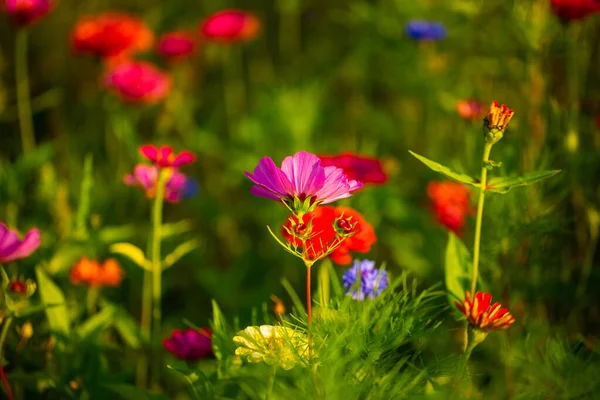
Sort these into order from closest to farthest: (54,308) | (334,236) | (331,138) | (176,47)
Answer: (334,236), (54,308), (176,47), (331,138)

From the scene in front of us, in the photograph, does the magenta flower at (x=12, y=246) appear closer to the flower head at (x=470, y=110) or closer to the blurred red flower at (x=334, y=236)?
the blurred red flower at (x=334, y=236)

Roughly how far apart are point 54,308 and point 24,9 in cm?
69

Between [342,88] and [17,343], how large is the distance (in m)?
1.53

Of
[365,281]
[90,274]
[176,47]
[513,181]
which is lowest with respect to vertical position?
Answer: [90,274]

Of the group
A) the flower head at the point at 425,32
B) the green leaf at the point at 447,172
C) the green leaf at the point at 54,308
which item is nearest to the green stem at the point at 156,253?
the green leaf at the point at 54,308

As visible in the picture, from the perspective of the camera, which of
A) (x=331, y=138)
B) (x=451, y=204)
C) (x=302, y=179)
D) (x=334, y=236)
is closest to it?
(x=302, y=179)

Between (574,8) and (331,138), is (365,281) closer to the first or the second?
(574,8)

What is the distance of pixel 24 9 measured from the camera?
1.27 meters

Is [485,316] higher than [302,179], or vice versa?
[302,179]

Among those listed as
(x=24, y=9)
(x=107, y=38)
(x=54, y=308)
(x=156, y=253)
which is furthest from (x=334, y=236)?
(x=107, y=38)

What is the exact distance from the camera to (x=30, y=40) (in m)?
2.22

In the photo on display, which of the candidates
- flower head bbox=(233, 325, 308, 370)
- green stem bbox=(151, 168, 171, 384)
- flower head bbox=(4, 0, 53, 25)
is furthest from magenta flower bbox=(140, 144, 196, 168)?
flower head bbox=(4, 0, 53, 25)

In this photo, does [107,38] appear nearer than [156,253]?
No

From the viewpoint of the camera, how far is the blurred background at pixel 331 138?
105cm
